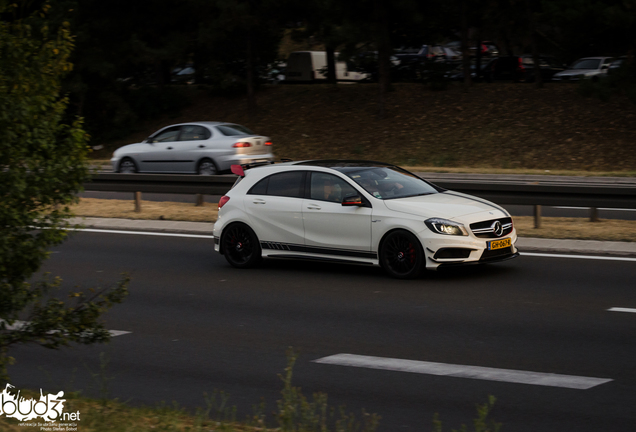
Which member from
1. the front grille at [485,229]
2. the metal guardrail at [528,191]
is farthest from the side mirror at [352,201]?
the metal guardrail at [528,191]

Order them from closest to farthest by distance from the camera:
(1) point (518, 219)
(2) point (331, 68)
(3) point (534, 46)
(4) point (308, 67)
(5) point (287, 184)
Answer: (5) point (287, 184) → (1) point (518, 219) → (3) point (534, 46) → (2) point (331, 68) → (4) point (308, 67)

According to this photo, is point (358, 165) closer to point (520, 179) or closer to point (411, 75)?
point (520, 179)

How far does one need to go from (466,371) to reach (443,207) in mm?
4013

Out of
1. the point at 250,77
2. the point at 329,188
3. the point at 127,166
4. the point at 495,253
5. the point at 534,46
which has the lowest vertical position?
the point at 495,253

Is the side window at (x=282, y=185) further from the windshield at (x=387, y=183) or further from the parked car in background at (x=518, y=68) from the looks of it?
the parked car in background at (x=518, y=68)

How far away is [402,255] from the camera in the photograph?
1030 cm

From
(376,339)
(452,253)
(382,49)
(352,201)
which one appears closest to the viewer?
(376,339)

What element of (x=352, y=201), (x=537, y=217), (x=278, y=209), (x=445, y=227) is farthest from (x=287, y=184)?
(x=537, y=217)

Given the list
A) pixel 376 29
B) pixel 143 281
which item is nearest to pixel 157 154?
pixel 143 281

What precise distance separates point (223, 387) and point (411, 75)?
33814 millimetres

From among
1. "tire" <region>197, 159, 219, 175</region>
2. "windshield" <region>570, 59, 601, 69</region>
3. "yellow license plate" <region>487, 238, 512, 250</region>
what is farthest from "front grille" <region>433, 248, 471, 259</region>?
"windshield" <region>570, 59, 601, 69</region>

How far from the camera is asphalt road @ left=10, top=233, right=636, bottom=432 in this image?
5.88m

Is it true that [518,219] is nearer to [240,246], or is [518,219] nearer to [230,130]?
[240,246]

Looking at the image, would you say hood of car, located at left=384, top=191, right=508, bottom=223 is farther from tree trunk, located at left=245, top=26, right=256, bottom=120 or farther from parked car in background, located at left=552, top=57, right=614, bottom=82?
tree trunk, located at left=245, top=26, right=256, bottom=120
